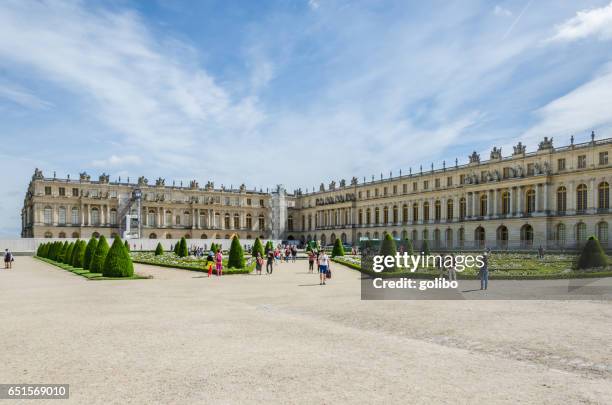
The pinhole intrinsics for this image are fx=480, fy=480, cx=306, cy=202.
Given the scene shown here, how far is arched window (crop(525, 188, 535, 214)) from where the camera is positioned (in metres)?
57.6

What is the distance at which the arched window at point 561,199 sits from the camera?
54.6 m

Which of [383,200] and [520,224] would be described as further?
[383,200]

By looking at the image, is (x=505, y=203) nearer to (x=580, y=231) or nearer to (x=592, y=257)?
(x=580, y=231)

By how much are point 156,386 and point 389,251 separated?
21430 millimetres

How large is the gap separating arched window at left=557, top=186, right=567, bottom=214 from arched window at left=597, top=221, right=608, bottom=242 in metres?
4.32

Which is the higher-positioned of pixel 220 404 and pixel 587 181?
pixel 587 181

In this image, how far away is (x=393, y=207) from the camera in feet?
259

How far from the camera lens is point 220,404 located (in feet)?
19.2

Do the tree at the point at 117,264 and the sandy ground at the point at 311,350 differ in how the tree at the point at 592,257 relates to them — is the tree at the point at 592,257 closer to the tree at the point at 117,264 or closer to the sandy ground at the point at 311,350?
the sandy ground at the point at 311,350

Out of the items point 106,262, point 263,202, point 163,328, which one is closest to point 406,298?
point 163,328

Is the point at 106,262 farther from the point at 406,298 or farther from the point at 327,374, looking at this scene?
the point at 327,374

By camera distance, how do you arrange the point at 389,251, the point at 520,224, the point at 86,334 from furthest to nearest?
the point at 520,224 < the point at 389,251 < the point at 86,334

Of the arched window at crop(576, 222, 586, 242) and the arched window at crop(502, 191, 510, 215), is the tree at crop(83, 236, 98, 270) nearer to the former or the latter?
the arched window at crop(576, 222, 586, 242)

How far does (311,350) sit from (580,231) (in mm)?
53157
